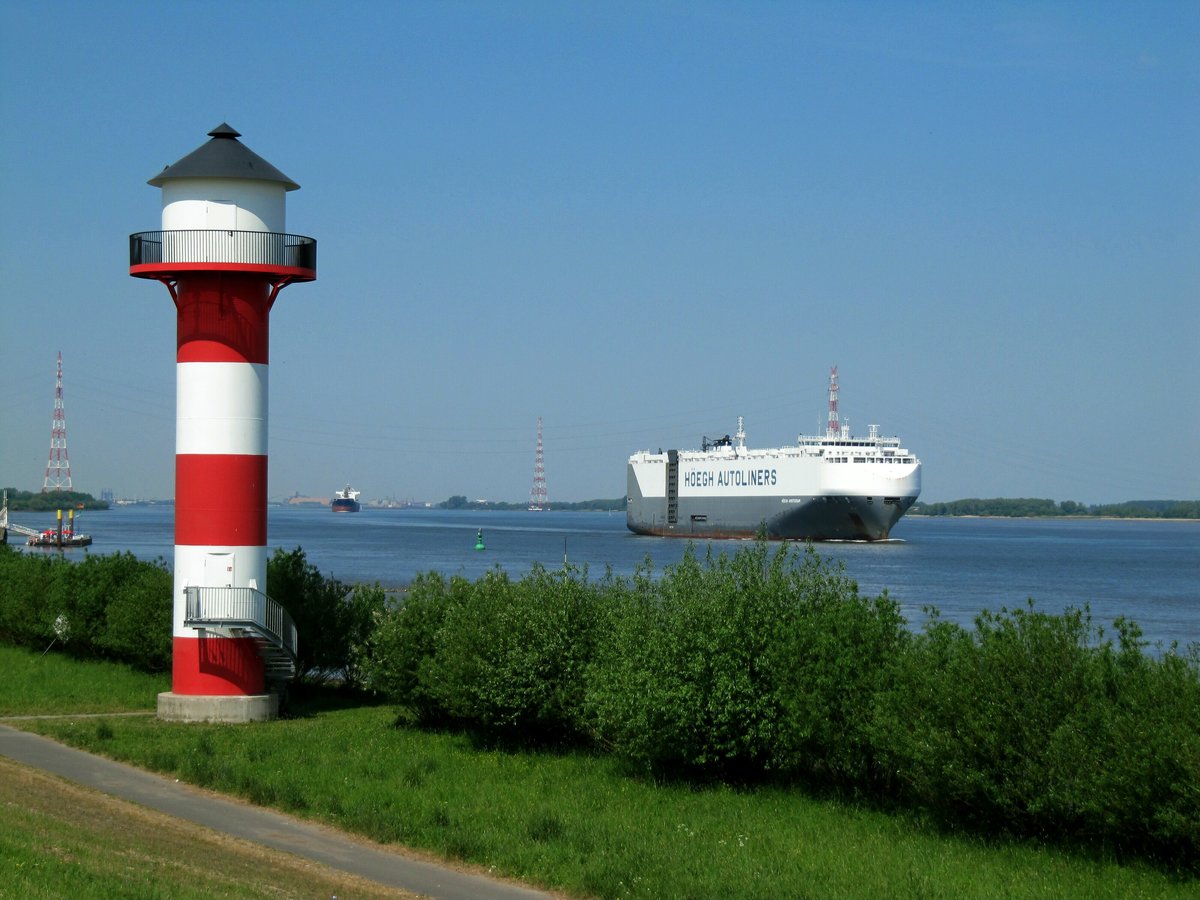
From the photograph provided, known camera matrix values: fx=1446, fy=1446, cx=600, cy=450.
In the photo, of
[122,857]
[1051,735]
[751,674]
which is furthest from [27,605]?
[1051,735]

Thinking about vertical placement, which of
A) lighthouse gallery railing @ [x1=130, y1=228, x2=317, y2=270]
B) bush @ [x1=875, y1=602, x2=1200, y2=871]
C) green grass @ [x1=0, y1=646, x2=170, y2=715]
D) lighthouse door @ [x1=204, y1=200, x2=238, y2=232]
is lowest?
green grass @ [x1=0, y1=646, x2=170, y2=715]

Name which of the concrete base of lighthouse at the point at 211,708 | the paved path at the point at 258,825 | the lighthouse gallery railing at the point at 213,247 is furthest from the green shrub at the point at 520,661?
the lighthouse gallery railing at the point at 213,247

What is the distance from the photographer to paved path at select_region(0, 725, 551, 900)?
13.6 metres

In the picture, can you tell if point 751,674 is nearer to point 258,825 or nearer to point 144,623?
point 258,825

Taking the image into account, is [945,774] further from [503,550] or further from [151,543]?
[151,543]

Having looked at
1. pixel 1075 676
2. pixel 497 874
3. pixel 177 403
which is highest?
pixel 177 403

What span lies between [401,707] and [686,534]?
8948 centimetres

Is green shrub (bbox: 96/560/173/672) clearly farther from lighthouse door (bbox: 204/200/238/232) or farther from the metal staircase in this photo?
lighthouse door (bbox: 204/200/238/232)

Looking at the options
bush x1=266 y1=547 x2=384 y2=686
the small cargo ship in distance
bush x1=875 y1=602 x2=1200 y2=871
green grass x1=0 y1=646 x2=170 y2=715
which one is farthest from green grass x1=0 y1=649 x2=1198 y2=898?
the small cargo ship in distance

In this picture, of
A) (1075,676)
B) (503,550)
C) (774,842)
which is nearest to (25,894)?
(774,842)

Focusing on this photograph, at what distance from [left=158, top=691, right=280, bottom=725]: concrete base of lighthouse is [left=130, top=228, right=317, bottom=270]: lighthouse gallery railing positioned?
6.72 m

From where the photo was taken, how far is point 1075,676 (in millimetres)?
14602

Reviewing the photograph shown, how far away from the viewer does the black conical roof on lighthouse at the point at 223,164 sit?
22438 mm

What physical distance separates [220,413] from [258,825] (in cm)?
817
